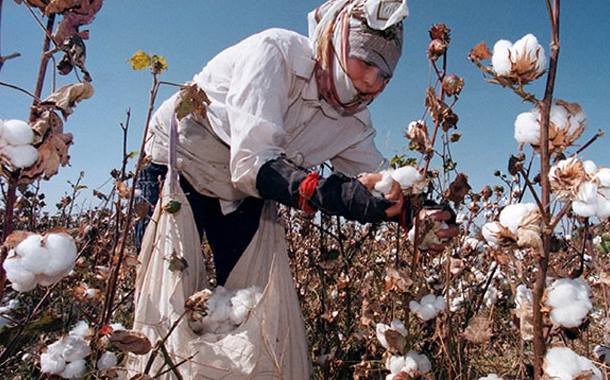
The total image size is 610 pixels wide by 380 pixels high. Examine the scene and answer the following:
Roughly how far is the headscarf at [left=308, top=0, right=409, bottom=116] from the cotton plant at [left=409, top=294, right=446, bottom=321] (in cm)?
74

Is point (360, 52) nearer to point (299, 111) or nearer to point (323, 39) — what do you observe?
point (323, 39)

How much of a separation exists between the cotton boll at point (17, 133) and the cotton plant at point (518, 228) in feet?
A: 2.18

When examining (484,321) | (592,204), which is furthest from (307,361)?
(592,204)

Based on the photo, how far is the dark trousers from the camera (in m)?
1.86

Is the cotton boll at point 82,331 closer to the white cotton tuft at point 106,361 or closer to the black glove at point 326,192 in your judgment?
the white cotton tuft at point 106,361

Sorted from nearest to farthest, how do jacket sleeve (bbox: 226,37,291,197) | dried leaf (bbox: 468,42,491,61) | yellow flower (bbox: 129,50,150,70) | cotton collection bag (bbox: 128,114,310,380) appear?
dried leaf (bbox: 468,42,491,61), yellow flower (bbox: 129,50,150,70), cotton collection bag (bbox: 128,114,310,380), jacket sleeve (bbox: 226,37,291,197)

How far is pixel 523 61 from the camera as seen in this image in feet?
2.34

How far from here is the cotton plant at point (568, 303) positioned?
708 millimetres

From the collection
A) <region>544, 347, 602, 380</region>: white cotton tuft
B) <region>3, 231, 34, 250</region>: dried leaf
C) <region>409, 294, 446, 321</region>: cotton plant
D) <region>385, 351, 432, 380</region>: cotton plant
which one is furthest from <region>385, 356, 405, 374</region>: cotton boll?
<region>3, 231, 34, 250</region>: dried leaf

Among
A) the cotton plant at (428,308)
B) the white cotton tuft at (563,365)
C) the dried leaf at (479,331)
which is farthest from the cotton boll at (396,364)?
the white cotton tuft at (563,365)

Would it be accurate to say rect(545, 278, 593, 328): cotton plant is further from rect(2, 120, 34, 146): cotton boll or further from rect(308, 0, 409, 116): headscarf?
rect(308, 0, 409, 116): headscarf

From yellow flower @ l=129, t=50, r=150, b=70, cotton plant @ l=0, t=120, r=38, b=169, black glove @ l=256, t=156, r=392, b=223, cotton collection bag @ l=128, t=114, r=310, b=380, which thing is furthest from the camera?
cotton collection bag @ l=128, t=114, r=310, b=380

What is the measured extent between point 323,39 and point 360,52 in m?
0.19

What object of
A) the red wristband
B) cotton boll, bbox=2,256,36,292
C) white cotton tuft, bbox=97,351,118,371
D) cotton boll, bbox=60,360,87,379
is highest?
the red wristband
